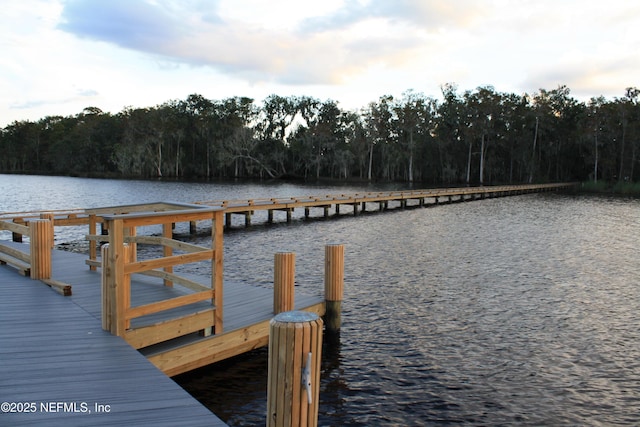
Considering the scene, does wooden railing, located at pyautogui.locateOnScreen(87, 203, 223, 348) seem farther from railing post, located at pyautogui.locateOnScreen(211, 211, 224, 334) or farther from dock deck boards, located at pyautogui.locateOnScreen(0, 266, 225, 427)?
dock deck boards, located at pyautogui.locateOnScreen(0, 266, 225, 427)

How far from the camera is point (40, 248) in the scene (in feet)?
26.5

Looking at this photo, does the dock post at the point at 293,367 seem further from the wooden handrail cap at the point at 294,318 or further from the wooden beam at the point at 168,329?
the wooden beam at the point at 168,329

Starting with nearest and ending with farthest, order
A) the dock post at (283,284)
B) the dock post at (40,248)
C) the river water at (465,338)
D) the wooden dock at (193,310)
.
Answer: the wooden dock at (193,310) → the river water at (465,338) → the dock post at (283,284) → the dock post at (40,248)

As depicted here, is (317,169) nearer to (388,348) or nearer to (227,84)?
(227,84)

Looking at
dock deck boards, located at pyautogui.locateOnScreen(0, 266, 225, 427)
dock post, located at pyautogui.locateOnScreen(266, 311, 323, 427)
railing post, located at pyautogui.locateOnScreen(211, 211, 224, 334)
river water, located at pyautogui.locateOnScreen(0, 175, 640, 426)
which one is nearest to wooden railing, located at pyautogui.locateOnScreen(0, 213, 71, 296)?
dock deck boards, located at pyautogui.locateOnScreen(0, 266, 225, 427)

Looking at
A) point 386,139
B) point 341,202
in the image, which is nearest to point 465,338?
point 341,202

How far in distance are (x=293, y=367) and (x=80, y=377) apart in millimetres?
2541

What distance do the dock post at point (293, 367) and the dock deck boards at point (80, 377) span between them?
967 millimetres

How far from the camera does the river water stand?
6098 millimetres

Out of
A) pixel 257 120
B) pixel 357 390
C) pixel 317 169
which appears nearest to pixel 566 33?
pixel 357 390

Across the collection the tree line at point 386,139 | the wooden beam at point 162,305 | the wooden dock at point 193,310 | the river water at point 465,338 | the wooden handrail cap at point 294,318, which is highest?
the tree line at point 386,139

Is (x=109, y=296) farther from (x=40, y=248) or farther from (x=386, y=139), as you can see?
(x=386, y=139)

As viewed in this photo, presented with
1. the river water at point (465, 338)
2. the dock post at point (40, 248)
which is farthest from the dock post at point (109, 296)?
the dock post at point (40, 248)

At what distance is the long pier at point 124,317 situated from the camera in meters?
4.44
